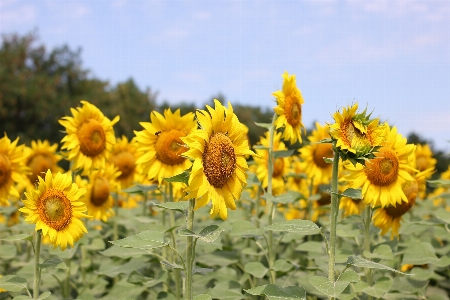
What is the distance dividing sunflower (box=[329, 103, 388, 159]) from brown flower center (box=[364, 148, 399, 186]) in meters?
0.76

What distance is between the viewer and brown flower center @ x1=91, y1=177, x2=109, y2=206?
5242mm

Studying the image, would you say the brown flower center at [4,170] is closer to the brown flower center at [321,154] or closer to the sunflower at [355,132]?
the sunflower at [355,132]

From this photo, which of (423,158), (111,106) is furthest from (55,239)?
(111,106)

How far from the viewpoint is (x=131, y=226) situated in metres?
5.29

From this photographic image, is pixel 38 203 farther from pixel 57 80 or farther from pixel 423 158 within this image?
pixel 57 80

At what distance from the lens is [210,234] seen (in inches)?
107

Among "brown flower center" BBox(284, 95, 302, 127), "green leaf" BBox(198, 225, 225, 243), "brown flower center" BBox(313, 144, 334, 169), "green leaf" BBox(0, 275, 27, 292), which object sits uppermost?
"brown flower center" BBox(284, 95, 302, 127)

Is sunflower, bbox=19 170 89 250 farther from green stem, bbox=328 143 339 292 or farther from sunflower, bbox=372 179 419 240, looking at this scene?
sunflower, bbox=372 179 419 240

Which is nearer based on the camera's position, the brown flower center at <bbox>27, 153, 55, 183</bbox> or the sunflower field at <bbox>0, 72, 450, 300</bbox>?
the sunflower field at <bbox>0, 72, 450, 300</bbox>

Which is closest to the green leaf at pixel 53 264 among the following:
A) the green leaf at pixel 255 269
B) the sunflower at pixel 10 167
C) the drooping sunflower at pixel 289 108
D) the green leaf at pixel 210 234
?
the green leaf at pixel 210 234

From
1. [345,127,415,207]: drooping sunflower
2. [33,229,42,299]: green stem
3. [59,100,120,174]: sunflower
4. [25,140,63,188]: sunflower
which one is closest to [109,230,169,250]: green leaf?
[33,229,42,299]: green stem

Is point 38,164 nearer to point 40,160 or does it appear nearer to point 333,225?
point 40,160

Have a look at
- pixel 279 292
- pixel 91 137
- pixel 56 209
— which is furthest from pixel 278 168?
pixel 279 292

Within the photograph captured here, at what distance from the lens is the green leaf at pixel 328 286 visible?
103 inches
